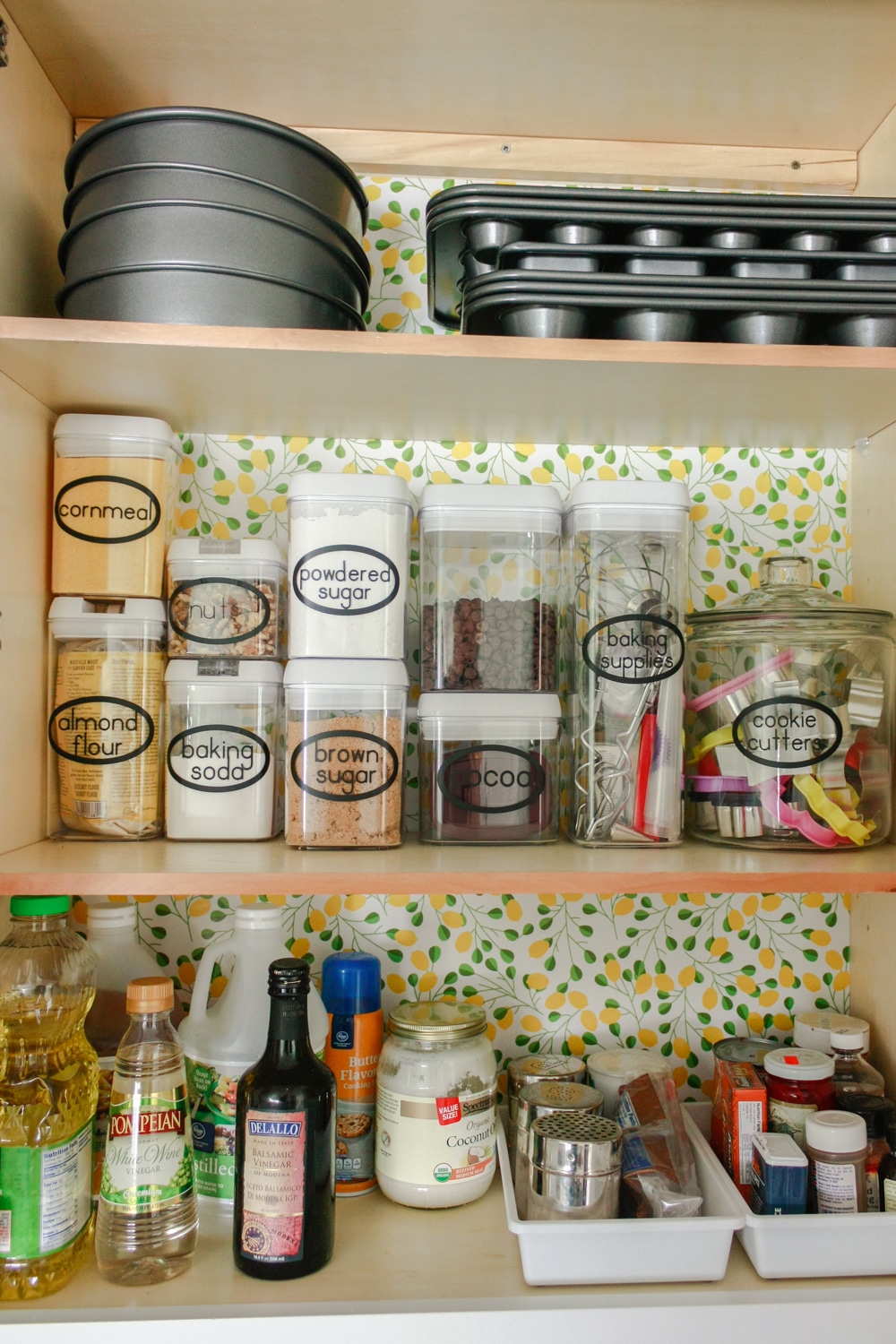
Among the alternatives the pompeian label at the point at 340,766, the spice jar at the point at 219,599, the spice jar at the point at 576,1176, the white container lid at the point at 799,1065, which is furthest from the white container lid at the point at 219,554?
the white container lid at the point at 799,1065

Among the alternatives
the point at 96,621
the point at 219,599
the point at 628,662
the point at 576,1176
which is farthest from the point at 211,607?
the point at 576,1176

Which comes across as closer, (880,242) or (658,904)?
(880,242)

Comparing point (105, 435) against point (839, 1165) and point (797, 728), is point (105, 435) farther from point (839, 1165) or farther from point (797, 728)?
point (839, 1165)

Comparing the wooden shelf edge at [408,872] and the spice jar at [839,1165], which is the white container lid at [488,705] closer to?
the wooden shelf edge at [408,872]

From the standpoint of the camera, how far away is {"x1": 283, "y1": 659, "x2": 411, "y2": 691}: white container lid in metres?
1.00

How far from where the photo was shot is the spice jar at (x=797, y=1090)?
3.35 ft

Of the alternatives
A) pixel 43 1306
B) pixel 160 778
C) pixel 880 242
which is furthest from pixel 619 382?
pixel 43 1306

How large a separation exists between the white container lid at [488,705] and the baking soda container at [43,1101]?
0.42 m

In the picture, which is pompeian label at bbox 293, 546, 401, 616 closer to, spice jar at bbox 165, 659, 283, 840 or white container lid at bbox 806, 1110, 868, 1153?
spice jar at bbox 165, 659, 283, 840

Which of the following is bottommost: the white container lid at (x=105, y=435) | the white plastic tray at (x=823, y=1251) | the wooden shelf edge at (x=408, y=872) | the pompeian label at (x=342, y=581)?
the white plastic tray at (x=823, y=1251)

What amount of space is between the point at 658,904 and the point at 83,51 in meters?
1.20

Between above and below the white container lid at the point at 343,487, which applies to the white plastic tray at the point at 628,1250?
below

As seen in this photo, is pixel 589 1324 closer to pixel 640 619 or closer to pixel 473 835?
pixel 473 835

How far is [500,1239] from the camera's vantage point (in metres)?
0.98
